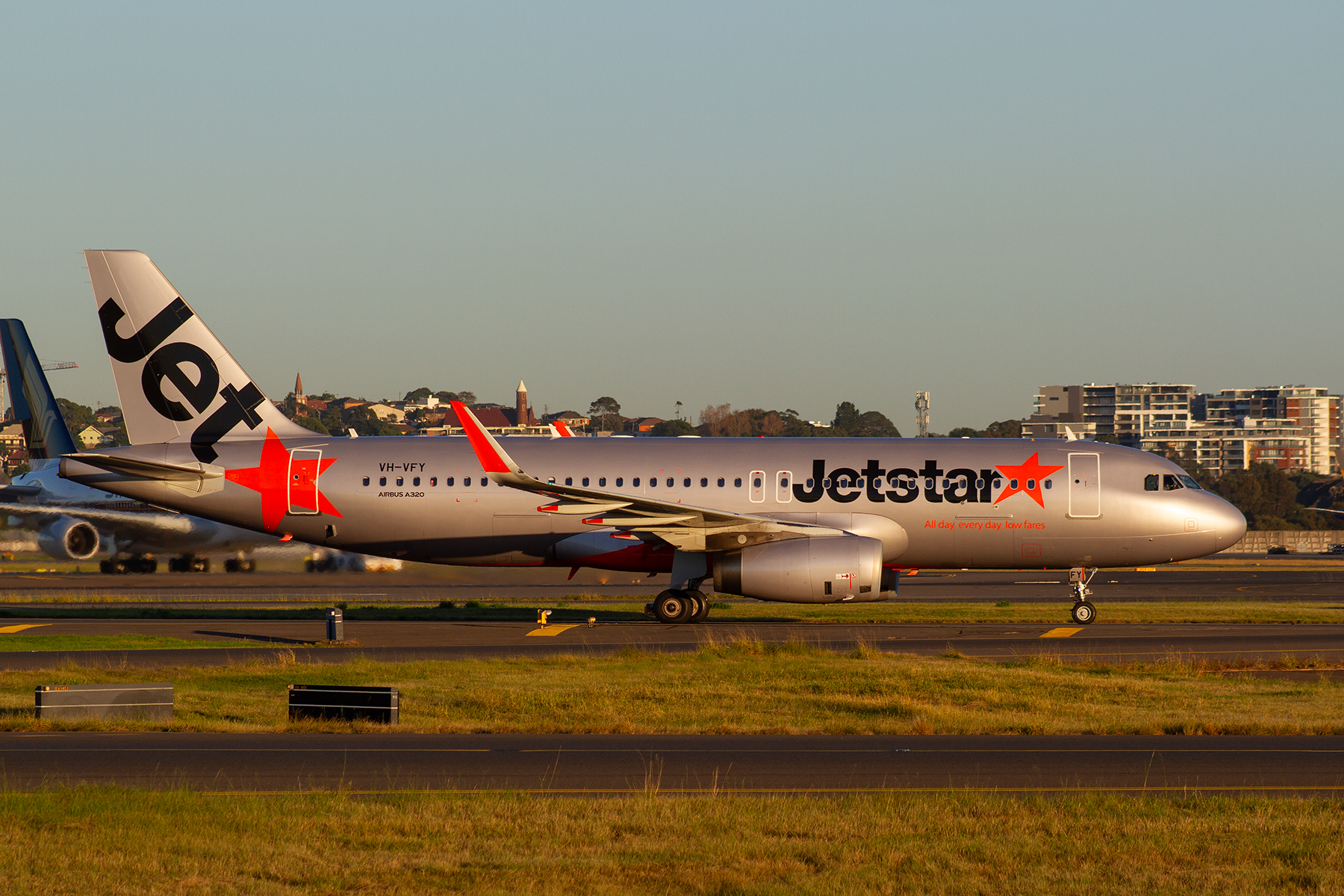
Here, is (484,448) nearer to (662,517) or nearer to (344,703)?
(662,517)

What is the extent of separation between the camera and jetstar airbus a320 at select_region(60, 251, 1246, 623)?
109 ft

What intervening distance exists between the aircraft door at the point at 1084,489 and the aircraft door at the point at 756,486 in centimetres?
782

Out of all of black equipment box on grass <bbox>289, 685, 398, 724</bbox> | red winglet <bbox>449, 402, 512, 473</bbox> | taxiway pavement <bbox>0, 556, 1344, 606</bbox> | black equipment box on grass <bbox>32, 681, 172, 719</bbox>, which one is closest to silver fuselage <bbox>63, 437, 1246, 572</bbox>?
red winglet <bbox>449, 402, 512, 473</bbox>

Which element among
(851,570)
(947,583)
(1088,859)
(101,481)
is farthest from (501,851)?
(947,583)

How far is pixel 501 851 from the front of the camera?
36.0 ft

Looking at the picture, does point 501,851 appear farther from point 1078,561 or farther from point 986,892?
point 1078,561

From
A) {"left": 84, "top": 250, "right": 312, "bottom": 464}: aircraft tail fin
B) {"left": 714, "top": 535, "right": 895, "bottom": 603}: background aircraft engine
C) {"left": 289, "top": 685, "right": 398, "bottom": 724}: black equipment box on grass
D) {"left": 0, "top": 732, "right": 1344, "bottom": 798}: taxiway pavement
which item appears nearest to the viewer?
{"left": 0, "top": 732, "right": 1344, "bottom": 798}: taxiway pavement

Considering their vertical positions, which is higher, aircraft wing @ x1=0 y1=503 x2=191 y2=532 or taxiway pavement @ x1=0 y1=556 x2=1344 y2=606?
aircraft wing @ x1=0 y1=503 x2=191 y2=532

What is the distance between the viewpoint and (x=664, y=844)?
1123 cm

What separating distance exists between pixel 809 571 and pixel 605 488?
603cm

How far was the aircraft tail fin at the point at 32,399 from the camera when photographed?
56812 millimetres

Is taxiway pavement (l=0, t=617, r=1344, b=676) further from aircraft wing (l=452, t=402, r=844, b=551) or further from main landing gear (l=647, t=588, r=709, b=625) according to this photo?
aircraft wing (l=452, t=402, r=844, b=551)

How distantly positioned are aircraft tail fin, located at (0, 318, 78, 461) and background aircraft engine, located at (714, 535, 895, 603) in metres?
37.7

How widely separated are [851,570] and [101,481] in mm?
18892
